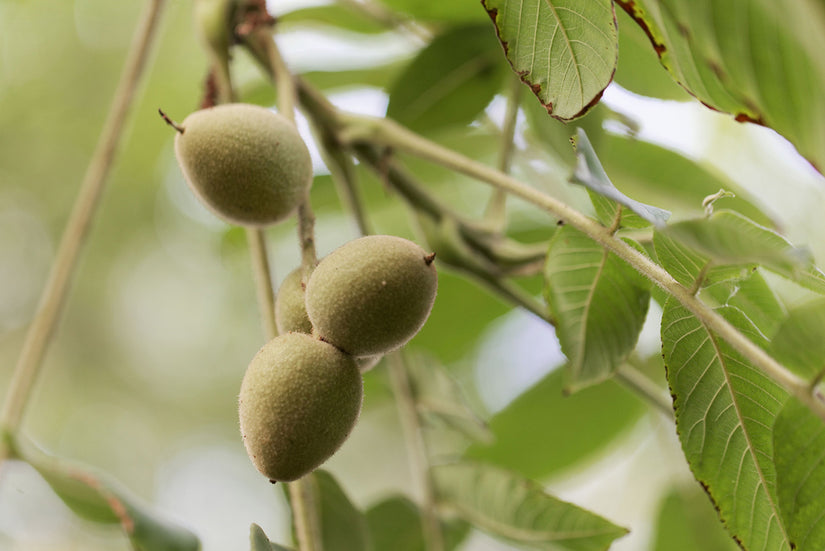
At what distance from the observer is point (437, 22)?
40.1 inches

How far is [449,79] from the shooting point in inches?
38.8

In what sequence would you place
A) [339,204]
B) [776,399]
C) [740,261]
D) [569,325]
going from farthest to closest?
[339,204] → [569,325] → [776,399] → [740,261]

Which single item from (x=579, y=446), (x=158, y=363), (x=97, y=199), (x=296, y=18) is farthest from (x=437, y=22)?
(x=158, y=363)

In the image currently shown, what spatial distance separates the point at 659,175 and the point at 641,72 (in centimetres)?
22

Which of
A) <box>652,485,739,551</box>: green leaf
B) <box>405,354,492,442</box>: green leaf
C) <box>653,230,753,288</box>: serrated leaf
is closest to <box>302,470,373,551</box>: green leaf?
<box>405,354,492,442</box>: green leaf

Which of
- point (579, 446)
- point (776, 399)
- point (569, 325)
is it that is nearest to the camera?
point (776, 399)

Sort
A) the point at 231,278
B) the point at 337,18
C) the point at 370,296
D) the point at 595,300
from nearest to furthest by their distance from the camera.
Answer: the point at 370,296
the point at 595,300
the point at 337,18
the point at 231,278

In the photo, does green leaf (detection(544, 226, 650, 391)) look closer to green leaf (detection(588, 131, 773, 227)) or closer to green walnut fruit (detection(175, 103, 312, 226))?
green walnut fruit (detection(175, 103, 312, 226))

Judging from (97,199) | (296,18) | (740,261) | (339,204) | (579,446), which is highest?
(740,261)

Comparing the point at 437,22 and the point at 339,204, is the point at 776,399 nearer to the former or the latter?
the point at 437,22

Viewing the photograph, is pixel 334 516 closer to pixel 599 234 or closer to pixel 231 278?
pixel 599 234

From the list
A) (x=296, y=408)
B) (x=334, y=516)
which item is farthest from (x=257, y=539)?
(x=334, y=516)

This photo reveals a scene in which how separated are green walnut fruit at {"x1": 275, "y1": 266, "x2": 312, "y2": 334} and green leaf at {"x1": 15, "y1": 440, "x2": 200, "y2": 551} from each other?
249 mm

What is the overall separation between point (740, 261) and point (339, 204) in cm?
86
